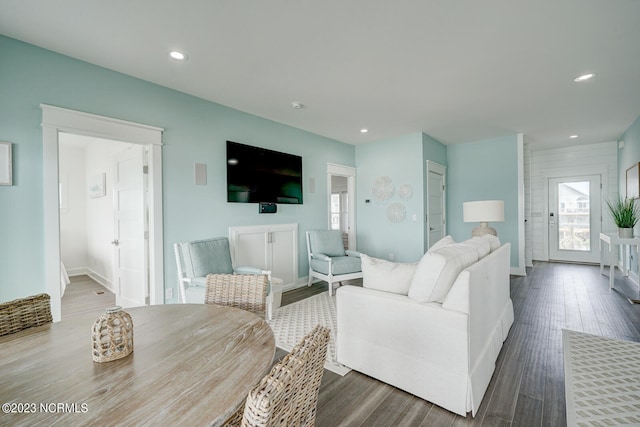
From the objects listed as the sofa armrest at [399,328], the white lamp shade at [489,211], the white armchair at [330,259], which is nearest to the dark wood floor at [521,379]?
the sofa armrest at [399,328]

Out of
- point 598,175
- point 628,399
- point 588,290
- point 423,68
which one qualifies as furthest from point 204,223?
point 598,175

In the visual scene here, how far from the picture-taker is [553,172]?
6.56 m

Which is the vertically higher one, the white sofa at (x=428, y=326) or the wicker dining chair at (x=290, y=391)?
the wicker dining chair at (x=290, y=391)

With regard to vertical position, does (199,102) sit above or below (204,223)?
above

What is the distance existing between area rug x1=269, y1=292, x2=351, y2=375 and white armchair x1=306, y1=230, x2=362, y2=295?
325mm

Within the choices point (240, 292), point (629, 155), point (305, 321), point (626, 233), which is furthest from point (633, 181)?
point (240, 292)

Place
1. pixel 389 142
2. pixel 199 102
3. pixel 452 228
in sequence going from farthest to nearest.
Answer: pixel 452 228
pixel 389 142
pixel 199 102

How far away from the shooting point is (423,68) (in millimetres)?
2717

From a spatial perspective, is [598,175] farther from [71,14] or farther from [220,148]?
[71,14]

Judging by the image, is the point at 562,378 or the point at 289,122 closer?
the point at 562,378

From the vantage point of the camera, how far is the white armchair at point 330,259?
160 inches

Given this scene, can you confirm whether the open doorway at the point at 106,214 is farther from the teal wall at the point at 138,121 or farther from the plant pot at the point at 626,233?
the plant pot at the point at 626,233

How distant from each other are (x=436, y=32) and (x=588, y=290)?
14.4 feet

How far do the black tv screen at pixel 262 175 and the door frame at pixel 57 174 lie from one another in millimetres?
863
